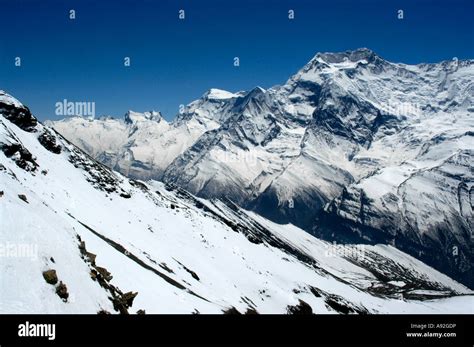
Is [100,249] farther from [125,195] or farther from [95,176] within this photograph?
[125,195]

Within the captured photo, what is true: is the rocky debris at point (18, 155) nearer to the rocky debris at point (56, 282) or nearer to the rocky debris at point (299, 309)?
the rocky debris at point (299, 309)

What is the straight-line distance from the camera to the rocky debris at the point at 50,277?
24.4m

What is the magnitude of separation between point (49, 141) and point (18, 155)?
3030 centimetres

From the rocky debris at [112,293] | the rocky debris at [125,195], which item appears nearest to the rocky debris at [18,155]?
the rocky debris at [125,195]

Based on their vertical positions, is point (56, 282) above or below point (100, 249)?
above

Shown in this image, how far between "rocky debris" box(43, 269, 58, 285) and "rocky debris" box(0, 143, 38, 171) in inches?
1856

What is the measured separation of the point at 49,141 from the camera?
9881 cm

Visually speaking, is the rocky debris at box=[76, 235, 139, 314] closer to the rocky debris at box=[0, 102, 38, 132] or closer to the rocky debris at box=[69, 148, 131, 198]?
the rocky debris at box=[69, 148, 131, 198]

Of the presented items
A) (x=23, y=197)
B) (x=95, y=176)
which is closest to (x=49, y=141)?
(x=95, y=176)

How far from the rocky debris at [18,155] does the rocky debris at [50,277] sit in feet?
155

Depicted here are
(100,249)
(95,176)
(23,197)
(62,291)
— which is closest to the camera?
(62,291)

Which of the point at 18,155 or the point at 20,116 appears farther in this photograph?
the point at 20,116

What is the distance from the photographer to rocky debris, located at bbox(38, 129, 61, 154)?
96.8m
